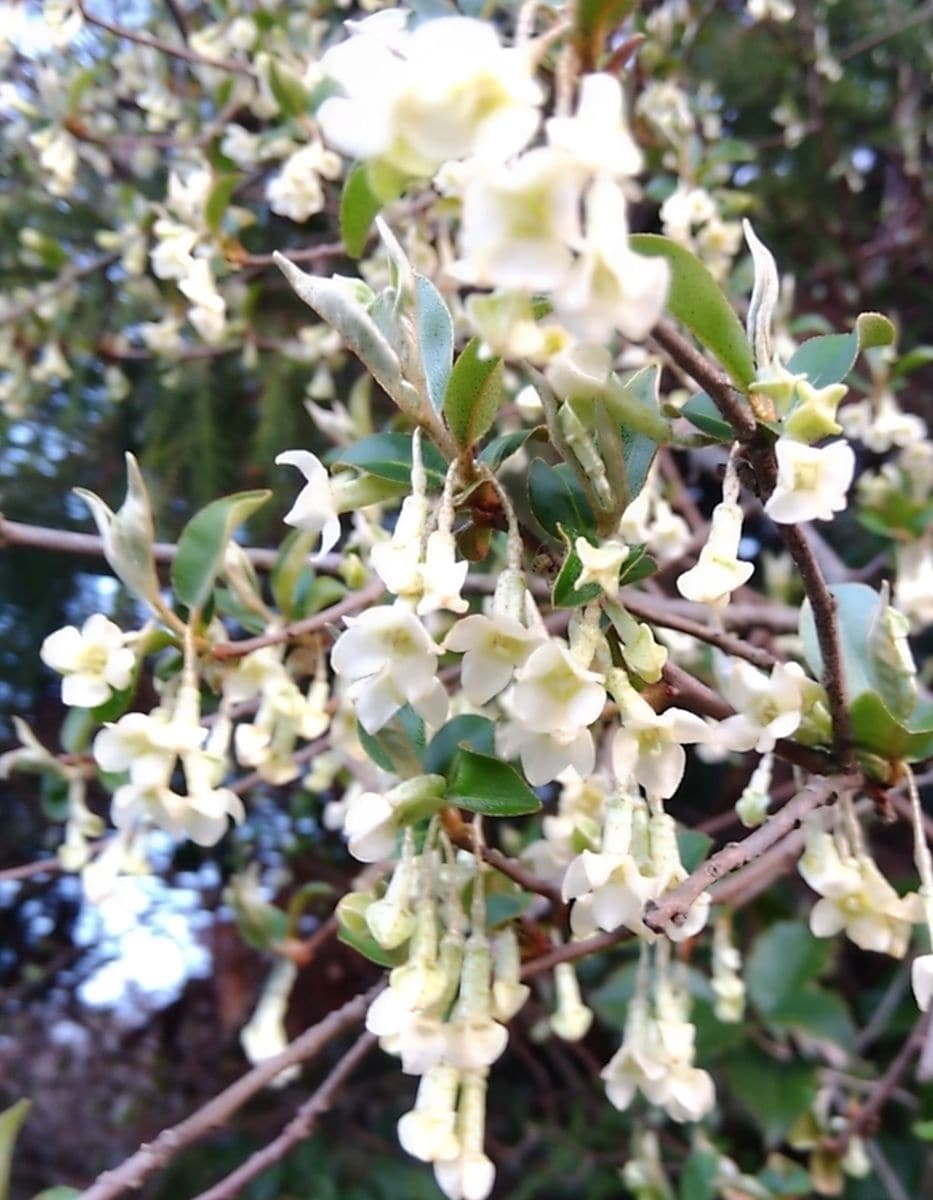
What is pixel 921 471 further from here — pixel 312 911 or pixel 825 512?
pixel 312 911

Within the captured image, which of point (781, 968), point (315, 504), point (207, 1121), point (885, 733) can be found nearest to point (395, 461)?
point (315, 504)

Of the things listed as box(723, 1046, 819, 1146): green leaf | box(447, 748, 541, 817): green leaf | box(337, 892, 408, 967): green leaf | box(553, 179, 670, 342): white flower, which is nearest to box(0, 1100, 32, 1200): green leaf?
box(337, 892, 408, 967): green leaf

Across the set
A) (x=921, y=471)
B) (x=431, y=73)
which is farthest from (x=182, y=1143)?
(x=921, y=471)

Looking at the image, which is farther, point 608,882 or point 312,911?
point 312,911

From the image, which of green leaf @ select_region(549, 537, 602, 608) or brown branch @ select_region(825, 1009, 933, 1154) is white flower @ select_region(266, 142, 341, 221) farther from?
brown branch @ select_region(825, 1009, 933, 1154)

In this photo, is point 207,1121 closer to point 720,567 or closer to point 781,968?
point 720,567
